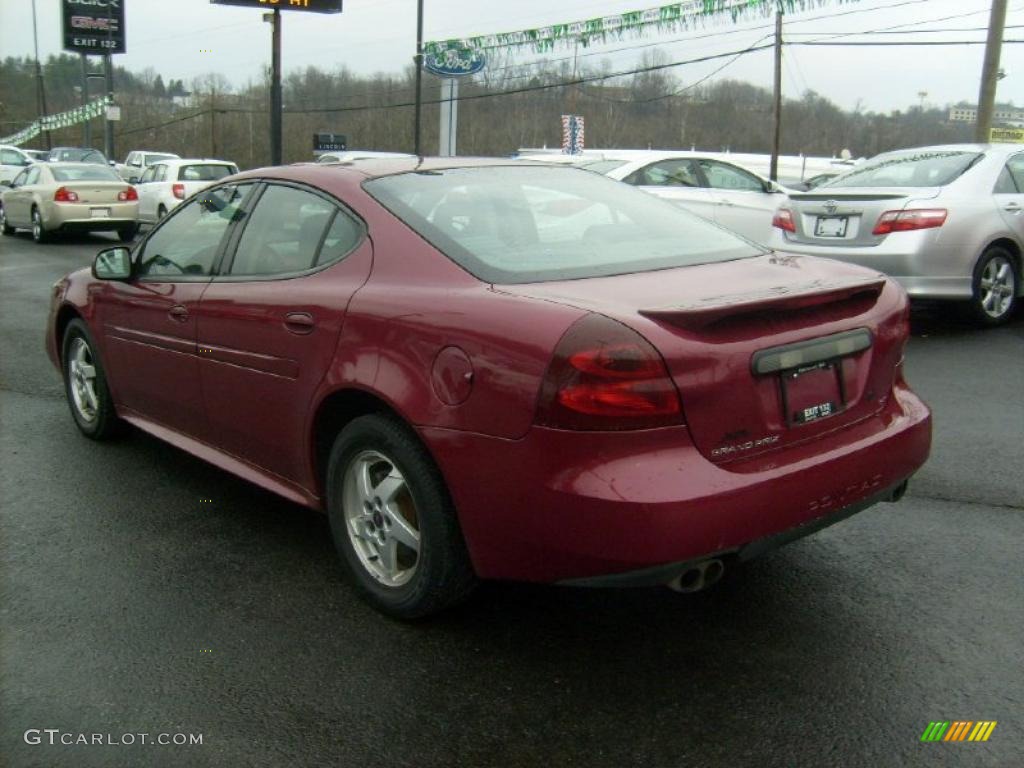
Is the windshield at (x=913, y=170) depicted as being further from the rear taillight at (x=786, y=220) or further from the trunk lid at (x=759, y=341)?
the trunk lid at (x=759, y=341)

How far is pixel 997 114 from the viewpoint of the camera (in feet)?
100

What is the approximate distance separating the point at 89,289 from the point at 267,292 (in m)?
1.91

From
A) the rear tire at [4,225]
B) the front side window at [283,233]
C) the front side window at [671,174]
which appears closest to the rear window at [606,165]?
the front side window at [671,174]

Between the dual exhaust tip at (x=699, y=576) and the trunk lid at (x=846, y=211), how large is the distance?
5774 mm

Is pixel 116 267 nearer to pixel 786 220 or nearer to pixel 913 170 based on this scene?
pixel 786 220

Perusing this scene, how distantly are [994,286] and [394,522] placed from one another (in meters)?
6.88

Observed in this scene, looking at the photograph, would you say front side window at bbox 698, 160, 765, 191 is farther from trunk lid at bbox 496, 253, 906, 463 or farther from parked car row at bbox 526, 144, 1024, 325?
trunk lid at bbox 496, 253, 906, 463

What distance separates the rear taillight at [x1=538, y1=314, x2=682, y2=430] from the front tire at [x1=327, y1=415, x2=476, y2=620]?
21.4 inches

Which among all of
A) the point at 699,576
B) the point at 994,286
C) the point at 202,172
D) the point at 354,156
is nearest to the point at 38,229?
the point at 202,172

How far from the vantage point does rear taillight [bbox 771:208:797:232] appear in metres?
8.34

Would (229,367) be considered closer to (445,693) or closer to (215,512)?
(215,512)

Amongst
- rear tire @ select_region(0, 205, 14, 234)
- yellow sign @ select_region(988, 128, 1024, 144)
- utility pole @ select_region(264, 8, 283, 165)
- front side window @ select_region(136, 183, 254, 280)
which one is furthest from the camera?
yellow sign @ select_region(988, 128, 1024, 144)

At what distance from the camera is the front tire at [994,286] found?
8.15m

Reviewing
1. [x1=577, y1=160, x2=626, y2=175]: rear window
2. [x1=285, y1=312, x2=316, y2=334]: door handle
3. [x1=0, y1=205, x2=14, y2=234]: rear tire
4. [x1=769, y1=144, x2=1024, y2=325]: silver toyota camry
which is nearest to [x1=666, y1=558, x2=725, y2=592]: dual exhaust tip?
[x1=285, y1=312, x2=316, y2=334]: door handle
